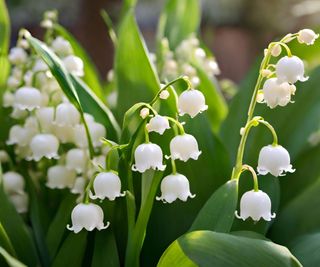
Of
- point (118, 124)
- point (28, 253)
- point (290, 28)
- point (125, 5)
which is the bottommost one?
point (290, 28)

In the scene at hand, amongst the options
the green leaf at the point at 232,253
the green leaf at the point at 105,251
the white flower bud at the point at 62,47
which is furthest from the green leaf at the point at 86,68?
the green leaf at the point at 232,253

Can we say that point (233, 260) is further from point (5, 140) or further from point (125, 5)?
point (125, 5)

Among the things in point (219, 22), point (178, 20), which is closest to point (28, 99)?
point (178, 20)

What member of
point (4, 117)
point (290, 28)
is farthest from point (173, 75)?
point (290, 28)

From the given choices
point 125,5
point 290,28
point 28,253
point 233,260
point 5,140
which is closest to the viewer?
point 233,260

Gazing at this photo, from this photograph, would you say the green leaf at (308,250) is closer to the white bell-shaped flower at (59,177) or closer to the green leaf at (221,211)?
the green leaf at (221,211)

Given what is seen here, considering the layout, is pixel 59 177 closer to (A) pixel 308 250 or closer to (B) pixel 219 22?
(A) pixel 308 250
